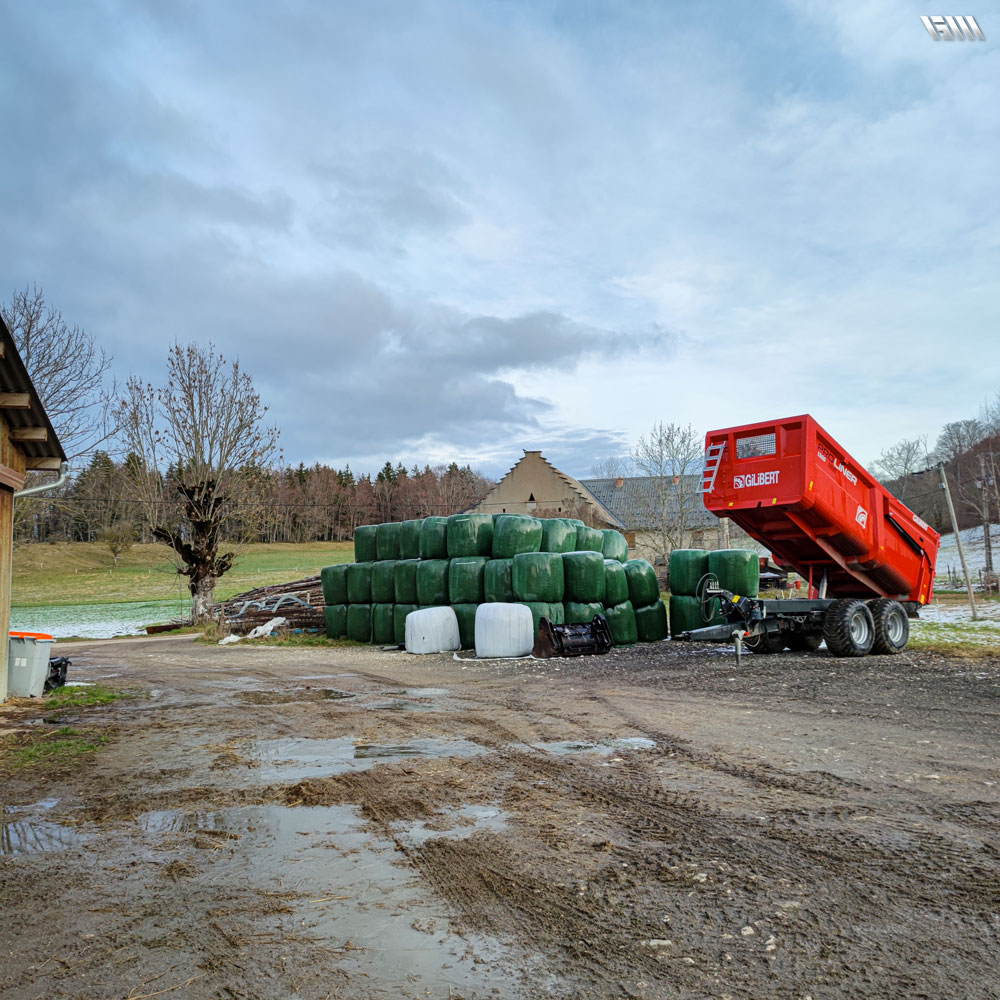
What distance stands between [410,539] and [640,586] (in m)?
5.40

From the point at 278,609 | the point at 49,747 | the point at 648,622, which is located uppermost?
the point at 278,609

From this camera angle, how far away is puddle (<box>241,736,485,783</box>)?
6309 millimetres

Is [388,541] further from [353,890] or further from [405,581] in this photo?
[353,890]

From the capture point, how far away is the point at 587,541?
18.3m

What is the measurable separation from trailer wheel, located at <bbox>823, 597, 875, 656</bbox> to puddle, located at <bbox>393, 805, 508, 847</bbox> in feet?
29.8

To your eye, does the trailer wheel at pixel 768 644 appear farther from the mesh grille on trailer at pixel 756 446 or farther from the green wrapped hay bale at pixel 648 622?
the mesh grille on trailer at pixel 756 446

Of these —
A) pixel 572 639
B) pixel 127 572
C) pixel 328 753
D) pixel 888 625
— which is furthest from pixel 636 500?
pixel 127 572

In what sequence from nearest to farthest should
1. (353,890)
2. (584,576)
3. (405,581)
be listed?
1. (353,890)
2. (584,576)
3. (405,581)

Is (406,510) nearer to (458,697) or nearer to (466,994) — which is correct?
(458,697)

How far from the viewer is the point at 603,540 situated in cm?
1916

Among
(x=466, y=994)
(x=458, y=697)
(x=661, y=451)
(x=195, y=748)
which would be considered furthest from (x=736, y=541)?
(x=466, y=994)

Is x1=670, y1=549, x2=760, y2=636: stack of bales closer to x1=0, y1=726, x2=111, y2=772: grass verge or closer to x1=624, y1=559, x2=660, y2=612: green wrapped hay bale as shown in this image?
x1=624, y1=559, x2=660, y2=612: green wrapped hay bale

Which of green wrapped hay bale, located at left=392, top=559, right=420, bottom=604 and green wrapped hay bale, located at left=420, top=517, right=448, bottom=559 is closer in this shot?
green wrapped hay bale, located at left=420, top=517, right=448, bottom=559

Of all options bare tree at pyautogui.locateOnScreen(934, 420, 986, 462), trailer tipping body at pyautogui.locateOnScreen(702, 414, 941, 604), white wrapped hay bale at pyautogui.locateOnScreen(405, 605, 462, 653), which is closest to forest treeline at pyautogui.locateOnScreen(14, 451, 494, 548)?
white wrapped hay bale at pyautogui.locateOnScreen(405, 605, 462, 653)
